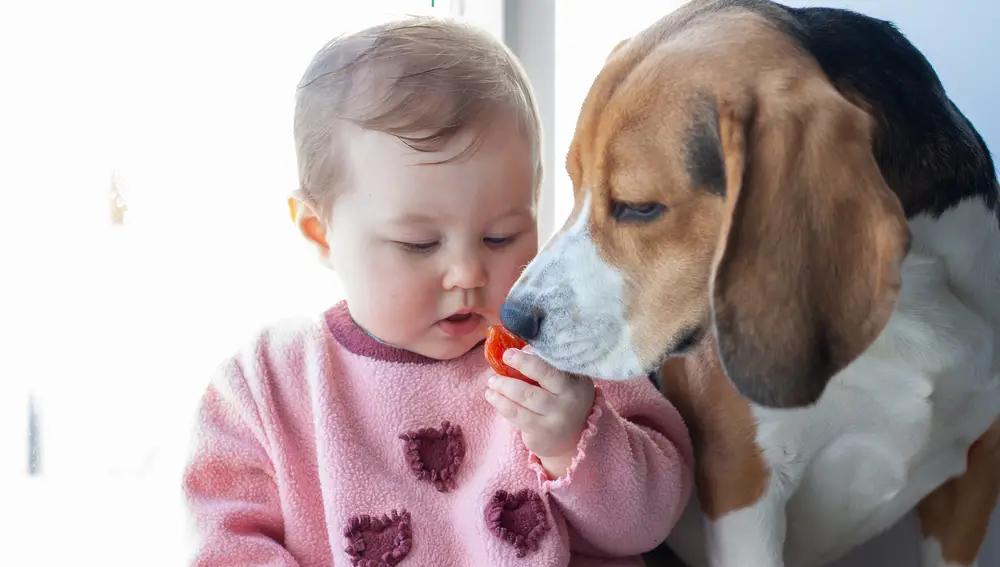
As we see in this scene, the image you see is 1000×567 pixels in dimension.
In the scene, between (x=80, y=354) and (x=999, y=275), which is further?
(x=80, y=354)

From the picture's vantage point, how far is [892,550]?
50.6 inches

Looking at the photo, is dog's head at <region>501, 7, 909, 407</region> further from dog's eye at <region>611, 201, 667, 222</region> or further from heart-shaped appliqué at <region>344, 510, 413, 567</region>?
heart-shaped appliqué at <region>344, 510, 413, 567</region>

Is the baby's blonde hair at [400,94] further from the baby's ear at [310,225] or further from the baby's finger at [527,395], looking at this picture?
the baby's finger at [527,395]

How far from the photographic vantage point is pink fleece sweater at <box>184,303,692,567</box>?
982mm

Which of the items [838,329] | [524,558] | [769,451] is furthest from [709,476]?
[838,329]

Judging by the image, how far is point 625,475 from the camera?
957 millimetres

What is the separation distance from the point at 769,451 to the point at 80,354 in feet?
3.00

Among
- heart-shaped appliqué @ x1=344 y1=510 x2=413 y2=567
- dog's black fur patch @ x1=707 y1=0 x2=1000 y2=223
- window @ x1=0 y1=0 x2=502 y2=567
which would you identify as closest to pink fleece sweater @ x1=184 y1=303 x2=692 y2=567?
heart-shaped appliqué @ x1=344 y1=510 x2=413 y2=567

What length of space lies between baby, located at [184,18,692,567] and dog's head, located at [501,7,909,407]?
96mm

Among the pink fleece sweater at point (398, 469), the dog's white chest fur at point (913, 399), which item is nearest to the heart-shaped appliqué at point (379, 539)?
the pink fleece sweater at point (398, 469)

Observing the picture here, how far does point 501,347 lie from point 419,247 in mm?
147

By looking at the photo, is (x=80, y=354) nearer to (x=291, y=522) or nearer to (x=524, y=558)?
(x=291, y=522)

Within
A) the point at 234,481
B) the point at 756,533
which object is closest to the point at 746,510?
the point at 756,533

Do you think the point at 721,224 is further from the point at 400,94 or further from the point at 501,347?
the point at 400,94
